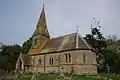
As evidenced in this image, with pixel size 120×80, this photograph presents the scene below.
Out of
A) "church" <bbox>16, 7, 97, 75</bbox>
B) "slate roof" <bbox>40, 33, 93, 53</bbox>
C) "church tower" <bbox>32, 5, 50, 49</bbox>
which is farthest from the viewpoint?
"church tower" <bbox>32, 5, 50, 49</bbox>

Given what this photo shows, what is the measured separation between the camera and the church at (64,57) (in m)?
37.6

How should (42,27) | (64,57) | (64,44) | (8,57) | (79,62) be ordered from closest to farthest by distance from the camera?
(79,62)
(64,57)
(64,44)
(42,27)
(8,57)

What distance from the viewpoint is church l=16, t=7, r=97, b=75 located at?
3762cm

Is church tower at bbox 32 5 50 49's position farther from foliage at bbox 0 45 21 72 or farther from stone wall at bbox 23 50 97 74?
stone wall at bbox 23 50 97 74

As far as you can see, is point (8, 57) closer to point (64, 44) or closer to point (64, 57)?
point (64, 44)

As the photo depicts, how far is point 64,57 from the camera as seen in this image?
131 feet

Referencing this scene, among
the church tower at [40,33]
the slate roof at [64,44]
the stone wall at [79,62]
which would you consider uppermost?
the church tower at [40,33]

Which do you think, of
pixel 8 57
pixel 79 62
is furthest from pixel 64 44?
pixel 8 57

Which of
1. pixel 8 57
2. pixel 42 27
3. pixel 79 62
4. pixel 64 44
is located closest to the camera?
pixel 79 62

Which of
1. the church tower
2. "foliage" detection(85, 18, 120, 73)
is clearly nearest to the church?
the church tower

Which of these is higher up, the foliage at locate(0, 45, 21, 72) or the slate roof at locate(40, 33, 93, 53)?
the slate roof at locate(40, 33, 93, 53)

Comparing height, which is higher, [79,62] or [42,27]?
[42,27]

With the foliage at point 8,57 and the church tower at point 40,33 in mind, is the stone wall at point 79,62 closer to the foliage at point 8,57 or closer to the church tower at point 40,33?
the church tower at point 40,33

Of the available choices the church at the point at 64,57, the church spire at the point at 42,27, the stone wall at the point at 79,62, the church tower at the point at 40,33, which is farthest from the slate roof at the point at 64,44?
the church spire at the point at 42,27
